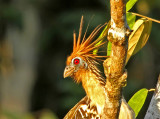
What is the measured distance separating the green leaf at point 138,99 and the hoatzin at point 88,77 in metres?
0.30

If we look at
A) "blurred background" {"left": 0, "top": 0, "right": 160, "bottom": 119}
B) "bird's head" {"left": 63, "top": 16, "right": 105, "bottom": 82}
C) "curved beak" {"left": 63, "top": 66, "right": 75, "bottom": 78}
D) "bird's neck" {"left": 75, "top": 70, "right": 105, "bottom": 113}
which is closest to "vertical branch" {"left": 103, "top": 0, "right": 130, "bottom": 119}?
"bird's neck" {"left": 75, "top": 70, "right": 105, "bottom": 113}

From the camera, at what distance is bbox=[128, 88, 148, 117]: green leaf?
3467 millimetres

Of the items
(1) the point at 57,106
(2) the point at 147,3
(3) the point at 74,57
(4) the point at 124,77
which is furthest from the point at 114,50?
(1) the point at 57,106

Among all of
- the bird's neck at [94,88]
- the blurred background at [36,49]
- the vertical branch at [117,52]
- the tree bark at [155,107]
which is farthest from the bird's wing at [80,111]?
the blurred background at [36,49]

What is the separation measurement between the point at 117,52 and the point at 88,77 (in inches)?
49.5

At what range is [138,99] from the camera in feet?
11.4

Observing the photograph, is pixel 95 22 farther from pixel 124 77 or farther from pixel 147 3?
pixel 124 77

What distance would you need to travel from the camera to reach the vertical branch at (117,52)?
2604 mm

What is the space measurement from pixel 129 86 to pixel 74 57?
7.61 meters

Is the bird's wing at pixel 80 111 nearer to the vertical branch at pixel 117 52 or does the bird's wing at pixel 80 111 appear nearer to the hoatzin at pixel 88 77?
the hoatzin at pixel 88 77

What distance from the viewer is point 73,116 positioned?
4.03 m

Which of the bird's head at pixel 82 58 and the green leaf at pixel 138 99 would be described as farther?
the bird's head at pixel 82 58

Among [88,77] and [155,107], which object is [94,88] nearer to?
[88,77]

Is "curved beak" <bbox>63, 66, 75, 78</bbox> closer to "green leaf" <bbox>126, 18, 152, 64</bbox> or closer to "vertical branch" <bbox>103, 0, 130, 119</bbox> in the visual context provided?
"green leaf" <bbox>126, 18, 152, 64</bbox>
